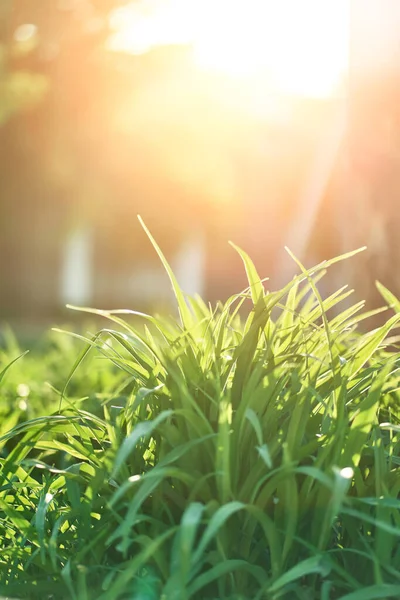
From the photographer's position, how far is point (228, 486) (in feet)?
4.52

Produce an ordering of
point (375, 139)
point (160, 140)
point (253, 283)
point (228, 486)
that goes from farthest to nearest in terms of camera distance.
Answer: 1. point (160, 140)
2. point (375, 139)
3. point (253, 283)
4. point (228, 486)

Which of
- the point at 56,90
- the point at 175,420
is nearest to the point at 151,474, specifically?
the point at 175,420

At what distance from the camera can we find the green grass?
135 cm

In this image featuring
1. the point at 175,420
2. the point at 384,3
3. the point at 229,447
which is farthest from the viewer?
the point at 384,3

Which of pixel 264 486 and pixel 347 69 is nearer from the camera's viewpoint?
pixel 264 486

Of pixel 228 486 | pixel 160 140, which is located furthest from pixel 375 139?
pixel 160 140

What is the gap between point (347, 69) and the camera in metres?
4.04

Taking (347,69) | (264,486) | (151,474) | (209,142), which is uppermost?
(347,69)

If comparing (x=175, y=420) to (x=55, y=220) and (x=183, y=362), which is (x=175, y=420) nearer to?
(x=183, y=362)

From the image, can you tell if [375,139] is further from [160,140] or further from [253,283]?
[160,140]

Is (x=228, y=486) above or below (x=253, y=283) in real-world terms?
below

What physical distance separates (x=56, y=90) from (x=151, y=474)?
14977 millimetres

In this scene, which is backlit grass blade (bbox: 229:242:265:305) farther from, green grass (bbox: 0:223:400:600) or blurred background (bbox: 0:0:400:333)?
blurred background (bbox: 0:0:400:333)

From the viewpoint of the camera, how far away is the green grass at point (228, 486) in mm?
1354
